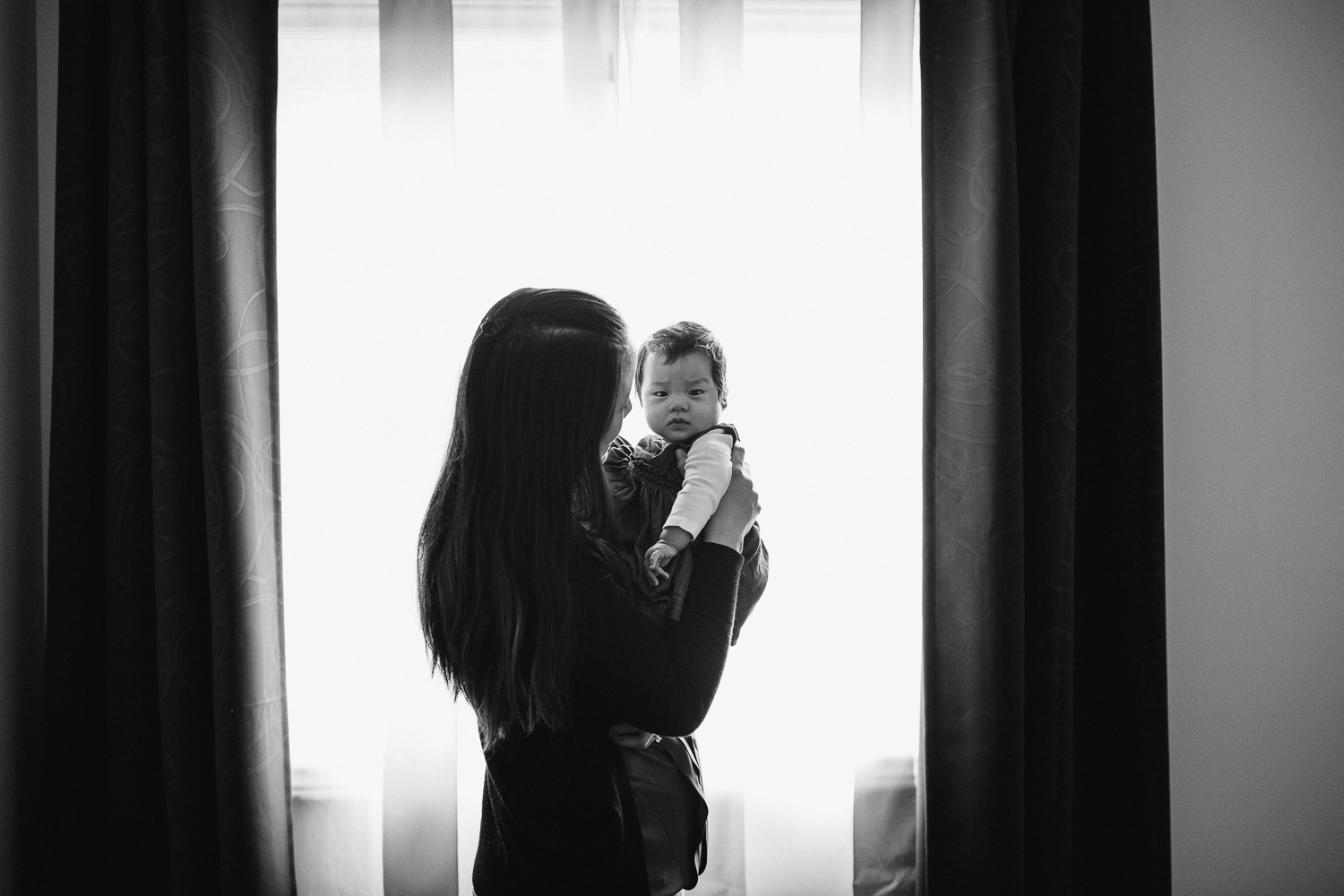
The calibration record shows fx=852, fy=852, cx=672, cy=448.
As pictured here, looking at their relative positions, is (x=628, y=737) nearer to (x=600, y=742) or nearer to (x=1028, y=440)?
(x=600, y=742)

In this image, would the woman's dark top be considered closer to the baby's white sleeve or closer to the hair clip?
the baby's white sleeve

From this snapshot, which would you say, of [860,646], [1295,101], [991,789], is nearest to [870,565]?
[860,646]

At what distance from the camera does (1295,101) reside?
1.78m

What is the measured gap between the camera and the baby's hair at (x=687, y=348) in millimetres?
1315

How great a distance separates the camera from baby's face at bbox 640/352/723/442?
51.4 inches

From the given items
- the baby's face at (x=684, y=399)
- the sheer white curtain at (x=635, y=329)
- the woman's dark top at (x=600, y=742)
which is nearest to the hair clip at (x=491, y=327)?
the woman's dark top at (x=600, y=742)

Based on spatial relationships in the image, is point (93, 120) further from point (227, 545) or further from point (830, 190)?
point (830, 190)

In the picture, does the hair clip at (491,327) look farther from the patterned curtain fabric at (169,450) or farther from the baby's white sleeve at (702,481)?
the patterned curtain fabric at (169,450)

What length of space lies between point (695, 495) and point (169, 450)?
101 centimetres

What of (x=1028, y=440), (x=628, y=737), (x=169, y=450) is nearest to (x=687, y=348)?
(x=628, y=737)

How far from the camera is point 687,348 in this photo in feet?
4.31

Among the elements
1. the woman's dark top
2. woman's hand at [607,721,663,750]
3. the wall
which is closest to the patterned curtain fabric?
the woman's dark top

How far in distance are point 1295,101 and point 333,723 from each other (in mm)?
2345

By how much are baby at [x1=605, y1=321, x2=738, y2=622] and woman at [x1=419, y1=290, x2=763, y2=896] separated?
89mm
